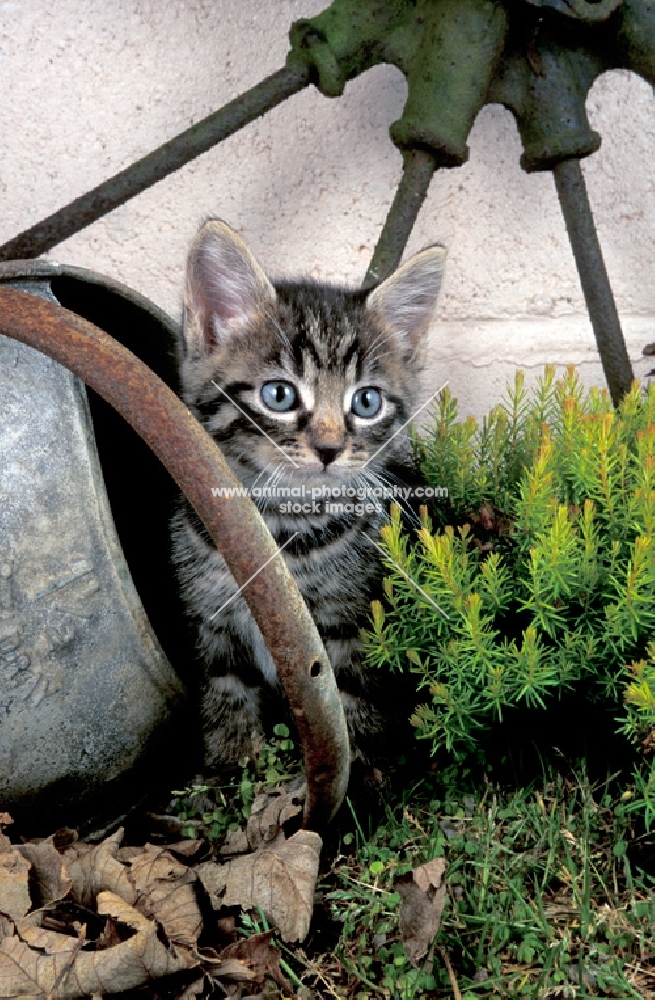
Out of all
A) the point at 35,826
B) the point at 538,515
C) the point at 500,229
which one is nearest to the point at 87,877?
the point at 35,826

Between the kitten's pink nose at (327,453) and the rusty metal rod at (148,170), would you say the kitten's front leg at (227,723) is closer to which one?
the kitten's pink nose at (327,453)

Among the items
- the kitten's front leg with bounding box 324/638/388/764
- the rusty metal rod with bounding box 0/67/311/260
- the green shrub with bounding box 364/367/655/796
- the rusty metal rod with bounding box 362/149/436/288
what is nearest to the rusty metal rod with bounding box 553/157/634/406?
the rusty metal rod with bounding box 362/149/436/288

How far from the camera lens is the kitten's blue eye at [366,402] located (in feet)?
4.59

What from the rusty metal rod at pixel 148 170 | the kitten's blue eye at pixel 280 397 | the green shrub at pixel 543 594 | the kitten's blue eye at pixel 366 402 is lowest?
the green shrub at pixel 543 594

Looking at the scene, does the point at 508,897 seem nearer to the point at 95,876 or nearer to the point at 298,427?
the point at 95,876

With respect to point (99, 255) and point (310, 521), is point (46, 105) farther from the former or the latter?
point (310, 521)

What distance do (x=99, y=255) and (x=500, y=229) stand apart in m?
0.93

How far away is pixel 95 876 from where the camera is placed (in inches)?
44.7

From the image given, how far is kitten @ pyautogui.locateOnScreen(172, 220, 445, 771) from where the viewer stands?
52.6 inches

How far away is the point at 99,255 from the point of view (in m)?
1.96

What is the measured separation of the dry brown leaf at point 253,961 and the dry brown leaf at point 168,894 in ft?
0.15

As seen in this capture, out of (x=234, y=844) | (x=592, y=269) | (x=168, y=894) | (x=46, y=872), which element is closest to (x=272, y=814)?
(x=234, y=844)

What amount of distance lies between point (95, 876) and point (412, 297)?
1.00 meters

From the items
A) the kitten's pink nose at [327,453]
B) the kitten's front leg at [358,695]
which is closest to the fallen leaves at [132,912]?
the kitten's front leg at [358,695]
